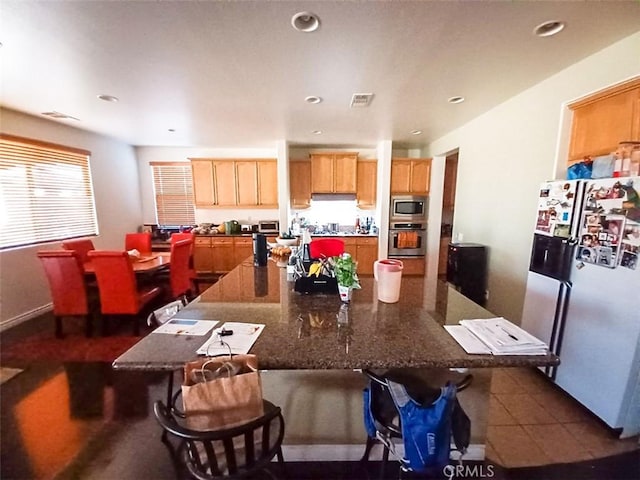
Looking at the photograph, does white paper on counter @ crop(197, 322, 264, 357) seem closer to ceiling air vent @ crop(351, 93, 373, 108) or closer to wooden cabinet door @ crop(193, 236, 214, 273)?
ceiling air vent @ crop(351, 93, 373, 108)

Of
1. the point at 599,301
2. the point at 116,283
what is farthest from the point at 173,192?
the point at 599,301

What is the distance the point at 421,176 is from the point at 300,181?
2313mm

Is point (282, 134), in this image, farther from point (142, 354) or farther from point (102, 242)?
point (142, 354)

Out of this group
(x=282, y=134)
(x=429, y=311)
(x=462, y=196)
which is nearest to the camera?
(x=429, y=311)

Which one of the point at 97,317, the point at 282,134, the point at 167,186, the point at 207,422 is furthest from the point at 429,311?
the point at 167,186

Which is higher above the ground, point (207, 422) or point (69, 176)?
point (69, 176)

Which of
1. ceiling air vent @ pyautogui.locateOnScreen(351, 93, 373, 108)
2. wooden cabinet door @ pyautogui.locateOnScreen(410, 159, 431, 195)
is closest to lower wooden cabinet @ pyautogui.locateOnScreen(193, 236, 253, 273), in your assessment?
ceiling air vent @ pyautogui.locateOnScreen(351, 93, 373, 108)

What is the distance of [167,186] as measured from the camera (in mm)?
5480

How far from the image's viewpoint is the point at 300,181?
5.10 meters

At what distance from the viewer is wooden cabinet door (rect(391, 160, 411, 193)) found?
193 inches

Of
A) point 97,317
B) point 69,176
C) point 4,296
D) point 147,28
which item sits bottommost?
point 97,317

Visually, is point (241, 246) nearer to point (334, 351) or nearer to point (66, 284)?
point (66, 284)

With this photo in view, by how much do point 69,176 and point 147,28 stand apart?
357cm

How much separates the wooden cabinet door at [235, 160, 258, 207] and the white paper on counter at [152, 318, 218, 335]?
429cm
